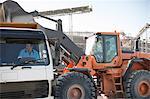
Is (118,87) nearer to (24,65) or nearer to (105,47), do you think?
(105,47)

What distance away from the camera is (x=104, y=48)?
38.7ft

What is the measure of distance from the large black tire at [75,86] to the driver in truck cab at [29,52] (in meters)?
1.01

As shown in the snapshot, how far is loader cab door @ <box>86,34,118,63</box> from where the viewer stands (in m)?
11.8

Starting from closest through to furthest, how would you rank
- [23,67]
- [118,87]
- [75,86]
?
[23,67], [75,86], [118,87]

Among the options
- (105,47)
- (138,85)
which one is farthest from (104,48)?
(138,85)

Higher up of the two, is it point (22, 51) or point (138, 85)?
point (22, 51)

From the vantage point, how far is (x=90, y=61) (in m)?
11.5

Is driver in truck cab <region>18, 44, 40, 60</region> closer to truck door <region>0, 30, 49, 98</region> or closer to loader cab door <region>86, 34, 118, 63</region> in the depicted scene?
truck door <region>0, 30, 49, 98</region>

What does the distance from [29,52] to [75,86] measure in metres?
1.66

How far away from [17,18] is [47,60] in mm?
2819

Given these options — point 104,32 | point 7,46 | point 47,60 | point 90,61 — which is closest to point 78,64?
point 90,61

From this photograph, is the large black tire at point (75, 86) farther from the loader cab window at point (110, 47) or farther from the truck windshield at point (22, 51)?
the loader cab window at point (110, 47)

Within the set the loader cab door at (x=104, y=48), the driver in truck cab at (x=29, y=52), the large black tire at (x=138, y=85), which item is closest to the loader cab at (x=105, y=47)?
the loader cab door at (x=104, y=48)

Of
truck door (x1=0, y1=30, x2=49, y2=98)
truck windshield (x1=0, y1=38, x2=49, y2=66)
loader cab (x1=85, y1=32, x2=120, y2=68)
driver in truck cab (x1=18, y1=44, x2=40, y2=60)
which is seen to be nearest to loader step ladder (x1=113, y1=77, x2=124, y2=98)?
loader cab (x1=85, y1=32, x2=120, y2=68)
